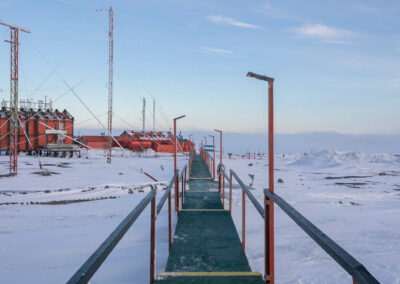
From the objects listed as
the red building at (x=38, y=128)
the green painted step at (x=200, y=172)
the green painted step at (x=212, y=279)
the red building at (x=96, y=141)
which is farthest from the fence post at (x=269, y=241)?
the red building at (x=96, y=141)

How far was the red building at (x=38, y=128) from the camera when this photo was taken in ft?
132

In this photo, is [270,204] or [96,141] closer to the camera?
[270,204]

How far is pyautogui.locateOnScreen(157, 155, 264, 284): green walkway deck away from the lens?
11.6 feet

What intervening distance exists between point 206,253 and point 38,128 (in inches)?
1657

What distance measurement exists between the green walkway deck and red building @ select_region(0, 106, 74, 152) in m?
36.8

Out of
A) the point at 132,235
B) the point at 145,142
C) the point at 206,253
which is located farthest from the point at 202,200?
the point at 145,142

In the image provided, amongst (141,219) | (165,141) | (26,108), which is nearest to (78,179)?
(141,219)

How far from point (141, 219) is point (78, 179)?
1037 centimetres

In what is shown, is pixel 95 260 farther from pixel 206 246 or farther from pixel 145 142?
pixel 145 142

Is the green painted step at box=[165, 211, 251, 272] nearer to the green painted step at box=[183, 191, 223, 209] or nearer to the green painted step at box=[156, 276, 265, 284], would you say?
the green painted step at box=[156, 276, 265, 284]

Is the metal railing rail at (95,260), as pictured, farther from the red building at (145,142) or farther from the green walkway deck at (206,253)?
the red building at (145,142)

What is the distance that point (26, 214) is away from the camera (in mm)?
9836

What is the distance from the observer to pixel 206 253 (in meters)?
4.41

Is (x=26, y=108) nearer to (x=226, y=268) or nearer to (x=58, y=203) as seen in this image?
(x=58, y=203)
